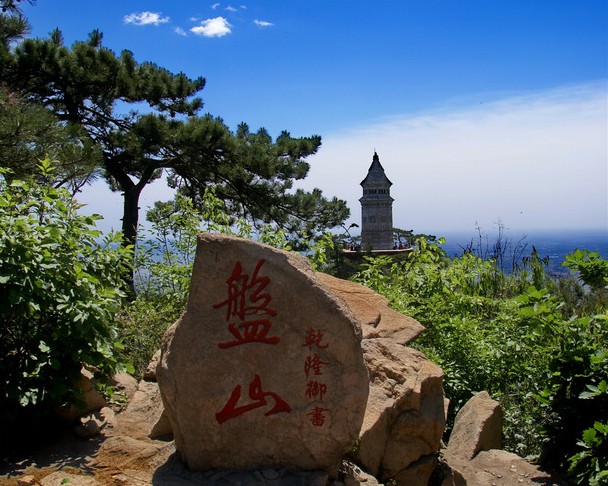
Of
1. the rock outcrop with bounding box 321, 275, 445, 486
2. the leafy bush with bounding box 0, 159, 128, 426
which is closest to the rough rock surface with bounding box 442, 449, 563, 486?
the rock outcrop with bounding box 321, 275, 445, 486

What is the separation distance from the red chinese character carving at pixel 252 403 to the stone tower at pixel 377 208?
68.3 ft

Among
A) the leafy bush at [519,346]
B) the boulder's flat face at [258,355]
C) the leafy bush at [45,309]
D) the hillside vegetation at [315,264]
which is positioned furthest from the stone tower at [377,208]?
the boulder's flat face at [258,355]

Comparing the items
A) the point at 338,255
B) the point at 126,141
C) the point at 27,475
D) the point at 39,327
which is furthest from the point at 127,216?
the point at 27,475

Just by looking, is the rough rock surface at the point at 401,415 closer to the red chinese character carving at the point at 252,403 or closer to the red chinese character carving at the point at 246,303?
the red chinese character carving at the point at 252,403

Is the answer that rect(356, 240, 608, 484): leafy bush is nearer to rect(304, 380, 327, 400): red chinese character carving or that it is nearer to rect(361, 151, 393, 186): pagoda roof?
rect(304, 380, 327, 400): red chinese character carving

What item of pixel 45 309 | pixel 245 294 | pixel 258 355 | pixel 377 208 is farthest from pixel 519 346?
pixel 377 208

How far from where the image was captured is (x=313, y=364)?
3.35 m

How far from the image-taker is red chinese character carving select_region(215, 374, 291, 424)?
3.30m

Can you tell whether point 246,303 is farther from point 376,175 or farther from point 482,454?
point 376,175

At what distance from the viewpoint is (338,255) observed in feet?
46.8

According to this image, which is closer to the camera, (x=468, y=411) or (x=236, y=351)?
(x=236, y=351)

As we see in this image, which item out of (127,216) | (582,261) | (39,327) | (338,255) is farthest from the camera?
(338,255)

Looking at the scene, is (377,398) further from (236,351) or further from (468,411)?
(468,411)

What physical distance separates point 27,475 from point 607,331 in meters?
4.52
